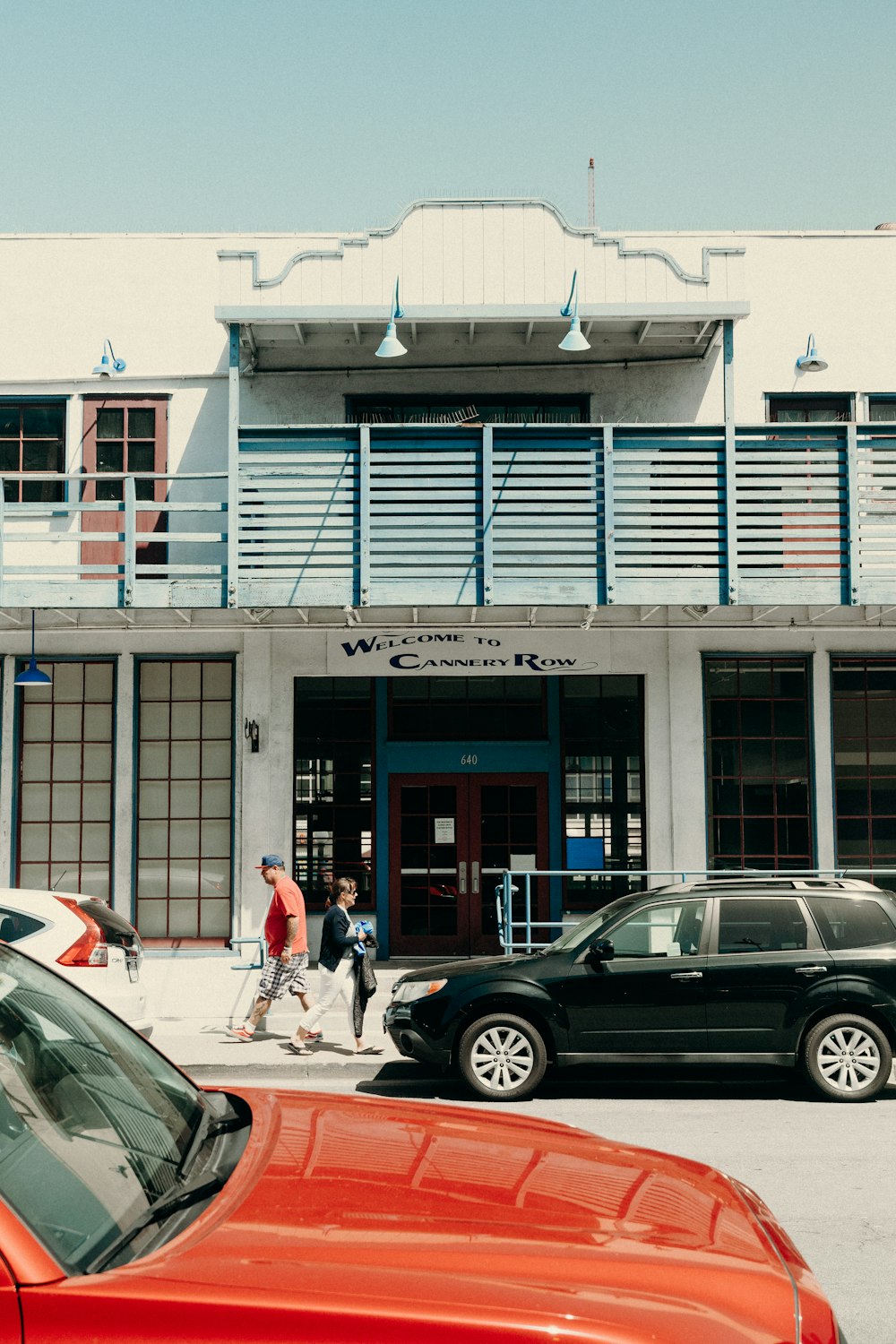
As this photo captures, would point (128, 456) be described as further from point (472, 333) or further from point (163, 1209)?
point (163, 1209)

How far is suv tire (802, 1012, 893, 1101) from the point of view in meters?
8.98

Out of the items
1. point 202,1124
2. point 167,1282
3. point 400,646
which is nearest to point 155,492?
point 400,646

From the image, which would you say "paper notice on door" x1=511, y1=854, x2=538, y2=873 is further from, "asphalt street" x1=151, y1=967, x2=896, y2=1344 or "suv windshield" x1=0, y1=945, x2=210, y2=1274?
"suv windshield" x1=0, y1=945, x2=210, y2=1274

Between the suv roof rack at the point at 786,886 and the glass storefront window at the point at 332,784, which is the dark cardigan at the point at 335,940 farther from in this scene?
the glass storefront window at the point at 332,784

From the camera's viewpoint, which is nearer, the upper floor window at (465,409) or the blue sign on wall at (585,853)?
the blue sign on wall at (585,853)

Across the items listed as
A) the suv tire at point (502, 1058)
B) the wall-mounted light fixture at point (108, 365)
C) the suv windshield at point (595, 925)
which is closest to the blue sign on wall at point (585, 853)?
the suv windshield at point (595, 925)

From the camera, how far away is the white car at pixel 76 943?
905 centimetres

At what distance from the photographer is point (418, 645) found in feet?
47.1

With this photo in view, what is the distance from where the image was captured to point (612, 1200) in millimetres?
2605

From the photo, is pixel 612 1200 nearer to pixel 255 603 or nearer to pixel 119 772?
pixel 255 603

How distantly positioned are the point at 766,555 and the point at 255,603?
223 inches

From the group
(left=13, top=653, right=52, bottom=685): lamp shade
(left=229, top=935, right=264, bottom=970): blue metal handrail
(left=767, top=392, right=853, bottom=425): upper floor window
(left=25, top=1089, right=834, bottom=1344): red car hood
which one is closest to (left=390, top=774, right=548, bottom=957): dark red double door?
(left=229, top=935, right=264, bottom=970): blue metal handrail

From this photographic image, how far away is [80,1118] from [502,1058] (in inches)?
266

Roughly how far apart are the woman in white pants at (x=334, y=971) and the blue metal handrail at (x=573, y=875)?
2.03 m
